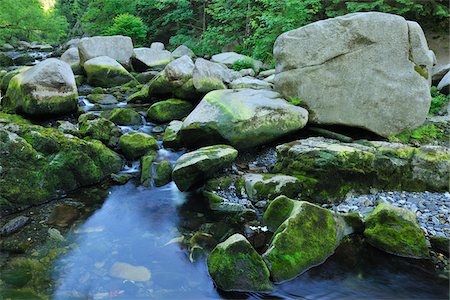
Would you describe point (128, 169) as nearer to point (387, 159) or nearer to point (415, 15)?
point (387, 159)

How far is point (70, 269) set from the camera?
4.34m

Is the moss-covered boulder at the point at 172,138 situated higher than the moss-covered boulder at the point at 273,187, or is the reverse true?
the moss-covered boulder at the point at 172,138

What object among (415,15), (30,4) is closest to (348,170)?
(415,15)

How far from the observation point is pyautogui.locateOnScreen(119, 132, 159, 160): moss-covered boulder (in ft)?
24.0

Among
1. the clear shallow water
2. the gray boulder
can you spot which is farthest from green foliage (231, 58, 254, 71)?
the clear shallow water

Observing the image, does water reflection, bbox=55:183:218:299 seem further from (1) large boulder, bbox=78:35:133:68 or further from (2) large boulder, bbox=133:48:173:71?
(2) large boulder, bbox=133:48:173:71

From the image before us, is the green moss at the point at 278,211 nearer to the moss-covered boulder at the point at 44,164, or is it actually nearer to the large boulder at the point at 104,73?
the moss-covered boulder at the point at 44,164

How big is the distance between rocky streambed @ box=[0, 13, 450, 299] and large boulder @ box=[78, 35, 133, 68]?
5.61m

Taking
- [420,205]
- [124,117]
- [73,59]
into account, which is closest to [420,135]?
[420,205]

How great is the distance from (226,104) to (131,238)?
3.29 metres

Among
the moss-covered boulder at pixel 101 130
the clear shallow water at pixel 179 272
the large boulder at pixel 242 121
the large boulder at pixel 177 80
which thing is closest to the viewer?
the clear shallow water at pixel 179 272

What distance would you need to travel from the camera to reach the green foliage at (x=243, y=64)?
500 inches

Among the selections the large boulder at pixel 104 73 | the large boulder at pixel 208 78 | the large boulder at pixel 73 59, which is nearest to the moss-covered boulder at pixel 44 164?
the large boulder at pixel 208 78

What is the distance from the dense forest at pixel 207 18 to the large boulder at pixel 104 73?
16.2 feet
